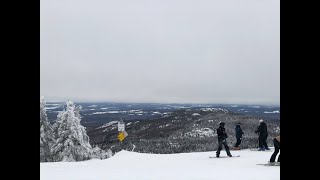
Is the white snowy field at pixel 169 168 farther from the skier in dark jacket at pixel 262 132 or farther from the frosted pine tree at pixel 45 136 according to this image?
the frosted pine tree at pixel 45 136

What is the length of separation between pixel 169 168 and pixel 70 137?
1484 cm

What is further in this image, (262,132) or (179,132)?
(179,132)

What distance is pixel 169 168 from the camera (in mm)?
18859

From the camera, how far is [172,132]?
130 feet

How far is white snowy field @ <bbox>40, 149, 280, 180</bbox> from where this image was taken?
15692 millimetres

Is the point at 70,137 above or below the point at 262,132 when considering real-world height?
below

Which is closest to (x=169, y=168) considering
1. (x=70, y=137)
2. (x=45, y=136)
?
(x=70, y=137)

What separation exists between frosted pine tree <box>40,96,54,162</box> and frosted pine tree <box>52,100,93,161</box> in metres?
1.24

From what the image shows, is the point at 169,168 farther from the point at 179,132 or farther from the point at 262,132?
the point at 179,132

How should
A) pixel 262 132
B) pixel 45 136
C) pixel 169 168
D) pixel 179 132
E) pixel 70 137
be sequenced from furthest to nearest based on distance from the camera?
pixel 179 132
pixel 45 136
pixel 70 137
pixel 262 132
pixel 169 168

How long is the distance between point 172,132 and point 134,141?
252 inches

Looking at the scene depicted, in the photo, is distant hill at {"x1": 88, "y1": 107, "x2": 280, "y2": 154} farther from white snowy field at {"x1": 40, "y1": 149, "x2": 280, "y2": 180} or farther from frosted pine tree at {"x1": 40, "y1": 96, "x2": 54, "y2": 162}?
white snowy field at {"x1": 40, "y1": 149, "x2": 280, "y2": 180}
